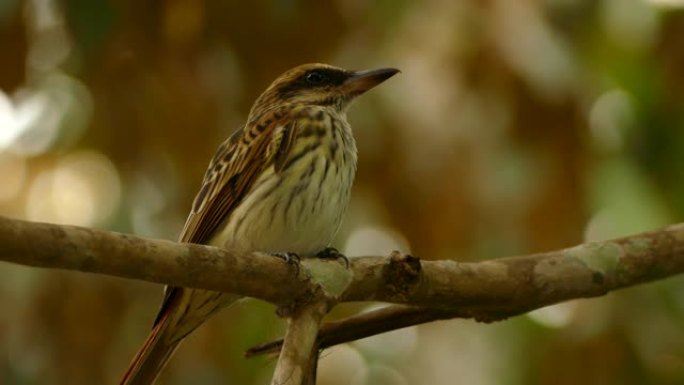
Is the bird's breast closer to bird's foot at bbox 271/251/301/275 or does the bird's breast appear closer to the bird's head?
the bird's head

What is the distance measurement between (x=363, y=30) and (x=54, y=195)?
1.45m

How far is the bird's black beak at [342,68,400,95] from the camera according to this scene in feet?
15.1

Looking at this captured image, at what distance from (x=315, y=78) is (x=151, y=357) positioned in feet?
4.17

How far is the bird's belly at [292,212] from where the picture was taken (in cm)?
412

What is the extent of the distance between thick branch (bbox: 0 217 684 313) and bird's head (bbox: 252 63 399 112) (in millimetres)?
1236

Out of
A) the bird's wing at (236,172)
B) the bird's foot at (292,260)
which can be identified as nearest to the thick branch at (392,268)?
the bird's foot at (292,260)

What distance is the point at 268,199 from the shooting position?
4180mm

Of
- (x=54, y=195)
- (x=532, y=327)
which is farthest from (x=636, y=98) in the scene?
(x=54, y=195)

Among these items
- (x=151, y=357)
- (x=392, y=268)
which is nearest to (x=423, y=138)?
(x=151, y=357)

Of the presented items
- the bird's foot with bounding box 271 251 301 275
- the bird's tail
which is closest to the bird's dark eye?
the bird's tail

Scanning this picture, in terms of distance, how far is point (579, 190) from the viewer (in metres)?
5.00

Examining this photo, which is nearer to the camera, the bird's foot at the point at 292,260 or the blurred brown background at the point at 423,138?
the bird's foot at the point at 292,260

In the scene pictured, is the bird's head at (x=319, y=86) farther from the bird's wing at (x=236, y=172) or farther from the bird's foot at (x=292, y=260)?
the bird's foot at (x=292, y=260)

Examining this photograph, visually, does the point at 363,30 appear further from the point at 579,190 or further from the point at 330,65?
the point at 579,190
